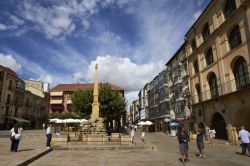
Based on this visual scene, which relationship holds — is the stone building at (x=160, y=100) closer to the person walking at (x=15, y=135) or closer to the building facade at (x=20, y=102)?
the building facade at (x=20, y=102)

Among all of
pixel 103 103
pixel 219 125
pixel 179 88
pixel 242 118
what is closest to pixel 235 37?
pixel 242 118

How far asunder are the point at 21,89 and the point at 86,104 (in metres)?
22.9

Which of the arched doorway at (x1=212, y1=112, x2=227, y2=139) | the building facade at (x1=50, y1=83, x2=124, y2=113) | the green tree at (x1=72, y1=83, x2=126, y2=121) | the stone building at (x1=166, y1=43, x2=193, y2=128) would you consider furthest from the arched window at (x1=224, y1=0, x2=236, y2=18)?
the building facade at (x1=50, y1=83, x2=124, y2=113)

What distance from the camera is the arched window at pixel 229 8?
21.4 meters

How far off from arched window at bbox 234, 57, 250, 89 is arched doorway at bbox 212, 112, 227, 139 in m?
4.59

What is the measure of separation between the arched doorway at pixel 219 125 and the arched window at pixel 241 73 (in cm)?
459

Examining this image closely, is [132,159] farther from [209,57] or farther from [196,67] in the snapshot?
[196,67]

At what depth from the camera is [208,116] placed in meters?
25.6

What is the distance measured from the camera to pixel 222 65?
22.6 meters

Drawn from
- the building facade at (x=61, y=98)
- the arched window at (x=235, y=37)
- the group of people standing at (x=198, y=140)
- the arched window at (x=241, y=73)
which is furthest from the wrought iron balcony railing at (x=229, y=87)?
the building facade at (x=61, y=98)

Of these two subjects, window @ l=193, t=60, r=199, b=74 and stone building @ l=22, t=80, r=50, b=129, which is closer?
window @ l=193, t=60, r=199, b=74

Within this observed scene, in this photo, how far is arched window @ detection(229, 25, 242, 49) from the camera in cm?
2055

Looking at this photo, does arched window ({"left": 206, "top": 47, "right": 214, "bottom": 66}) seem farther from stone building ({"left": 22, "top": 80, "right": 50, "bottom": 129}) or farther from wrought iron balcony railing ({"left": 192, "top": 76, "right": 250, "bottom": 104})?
stone building ({"left": 22, "top": 80, "right": 50, "bottom": 129})

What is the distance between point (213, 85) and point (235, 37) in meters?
6.02
